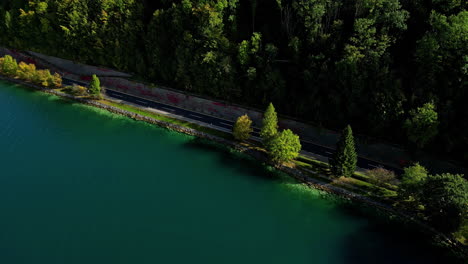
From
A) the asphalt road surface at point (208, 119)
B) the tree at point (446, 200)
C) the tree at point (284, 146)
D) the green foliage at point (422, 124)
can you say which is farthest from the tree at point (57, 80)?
the tree at point (446, 200)

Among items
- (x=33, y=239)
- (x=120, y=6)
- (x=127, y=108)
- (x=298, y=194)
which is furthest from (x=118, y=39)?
(x=298, y=194)

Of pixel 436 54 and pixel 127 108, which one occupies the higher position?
pixel 436 54

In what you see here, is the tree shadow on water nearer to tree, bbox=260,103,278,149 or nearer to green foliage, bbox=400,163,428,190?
green foliage, bbox=400,163,428,190

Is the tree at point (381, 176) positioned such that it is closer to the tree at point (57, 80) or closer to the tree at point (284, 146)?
the tree at point (284, 146)

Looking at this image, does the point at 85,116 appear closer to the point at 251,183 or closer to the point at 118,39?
the point at 118,39

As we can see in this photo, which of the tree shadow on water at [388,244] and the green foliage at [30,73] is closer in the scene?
the tree shadow on water at [388,244]

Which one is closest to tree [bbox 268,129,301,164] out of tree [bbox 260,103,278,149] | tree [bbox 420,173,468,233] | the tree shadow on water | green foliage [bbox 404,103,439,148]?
tree [bbox 260,103,278,149]

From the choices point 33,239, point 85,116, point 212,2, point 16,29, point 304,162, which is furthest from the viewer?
point 16,29
